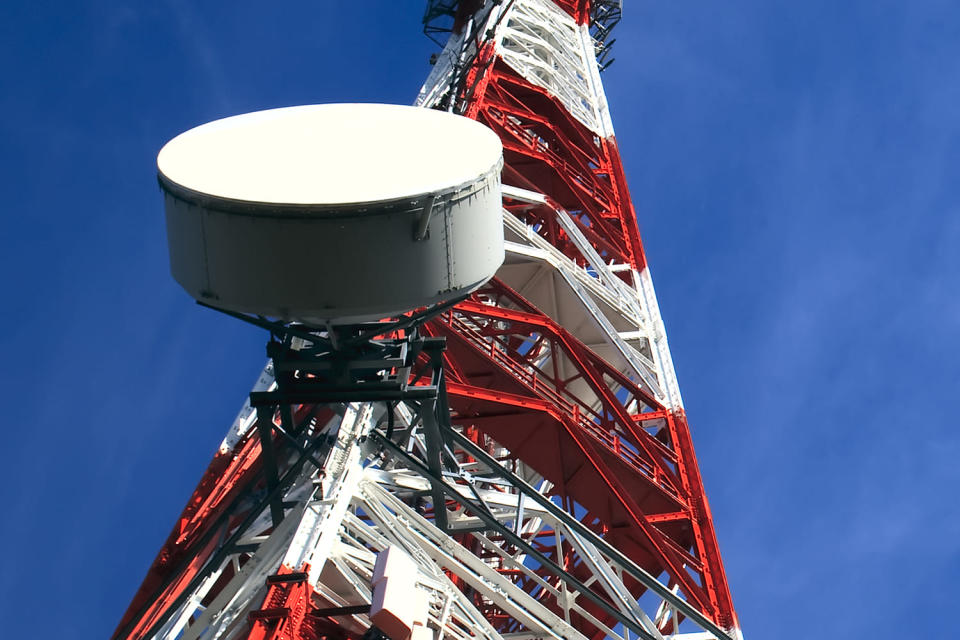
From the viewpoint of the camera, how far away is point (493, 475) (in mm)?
16234

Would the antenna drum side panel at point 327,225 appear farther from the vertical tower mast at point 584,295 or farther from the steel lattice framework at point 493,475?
the vertical tower mast at point 584,295

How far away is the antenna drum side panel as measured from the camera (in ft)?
33.6

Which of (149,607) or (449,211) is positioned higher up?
(449,211)

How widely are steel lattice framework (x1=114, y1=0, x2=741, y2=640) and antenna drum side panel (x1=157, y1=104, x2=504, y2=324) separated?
1.40m

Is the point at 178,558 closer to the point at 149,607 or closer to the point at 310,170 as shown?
the point at 149,607

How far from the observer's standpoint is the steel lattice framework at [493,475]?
39.7ft

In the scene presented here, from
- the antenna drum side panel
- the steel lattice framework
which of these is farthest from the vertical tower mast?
the antenna drum side panel

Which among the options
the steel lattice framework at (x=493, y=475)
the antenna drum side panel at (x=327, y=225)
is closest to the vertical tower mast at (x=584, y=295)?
the steel lattice framework at (x=493, y=475)

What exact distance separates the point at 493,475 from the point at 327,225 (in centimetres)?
680

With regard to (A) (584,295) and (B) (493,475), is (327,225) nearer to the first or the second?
(B) (493,475)

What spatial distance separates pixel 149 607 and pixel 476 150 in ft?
21.6

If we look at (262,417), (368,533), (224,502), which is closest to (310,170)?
(262,417)

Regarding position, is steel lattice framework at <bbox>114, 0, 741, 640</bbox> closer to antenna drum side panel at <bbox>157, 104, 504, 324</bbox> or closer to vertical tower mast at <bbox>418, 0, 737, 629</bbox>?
vertical tower mast at <bbox>418, 0, 737, 629</bbox>

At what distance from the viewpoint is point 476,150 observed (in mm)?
11719
